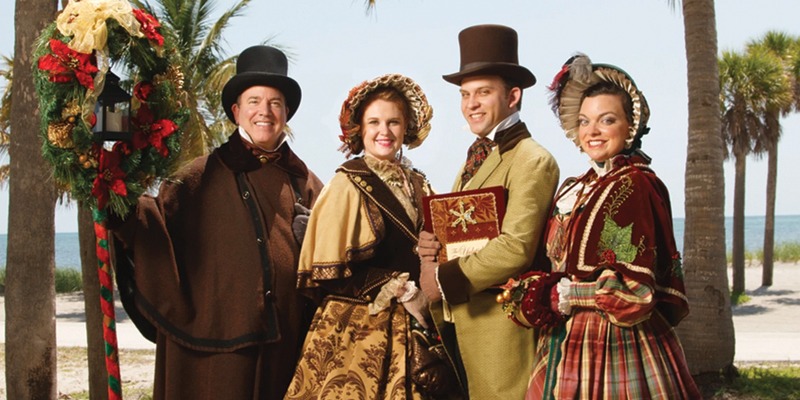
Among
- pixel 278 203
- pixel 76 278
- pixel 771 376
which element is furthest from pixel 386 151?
pixel 76 278

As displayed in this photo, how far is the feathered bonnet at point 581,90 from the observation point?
3.67 m

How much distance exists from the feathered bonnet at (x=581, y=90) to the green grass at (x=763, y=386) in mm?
5785

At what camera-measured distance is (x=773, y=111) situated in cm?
2547

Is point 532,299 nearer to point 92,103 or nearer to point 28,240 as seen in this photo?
point 92,103

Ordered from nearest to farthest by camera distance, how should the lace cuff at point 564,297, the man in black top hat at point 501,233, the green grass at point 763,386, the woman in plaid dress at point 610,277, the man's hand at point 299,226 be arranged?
the woman in plaid dress at point 610,277, the lace cuff at point 564,297, the man in black top hat at point 501,233, the man's hand at point 299,226, the green grass at point 763,386

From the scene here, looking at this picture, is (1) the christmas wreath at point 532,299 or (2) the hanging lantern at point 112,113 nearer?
(1) the christmas wreath at point 532,299

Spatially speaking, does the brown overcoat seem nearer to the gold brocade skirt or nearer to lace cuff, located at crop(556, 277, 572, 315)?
the gold brocade skirt

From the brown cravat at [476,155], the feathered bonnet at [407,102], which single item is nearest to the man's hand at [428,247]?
the brown cravat at [476,155]

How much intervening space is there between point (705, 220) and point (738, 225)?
1617cm

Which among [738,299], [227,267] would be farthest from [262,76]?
[738,299]

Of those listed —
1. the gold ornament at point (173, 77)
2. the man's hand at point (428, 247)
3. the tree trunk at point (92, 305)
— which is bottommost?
the tree trunk at point (92, 305)

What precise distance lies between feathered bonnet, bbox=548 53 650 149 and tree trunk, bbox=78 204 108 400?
5.49 m

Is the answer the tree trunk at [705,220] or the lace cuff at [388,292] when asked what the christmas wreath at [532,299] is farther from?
the tree trunk at [705,220]

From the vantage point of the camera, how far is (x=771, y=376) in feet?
31.8
